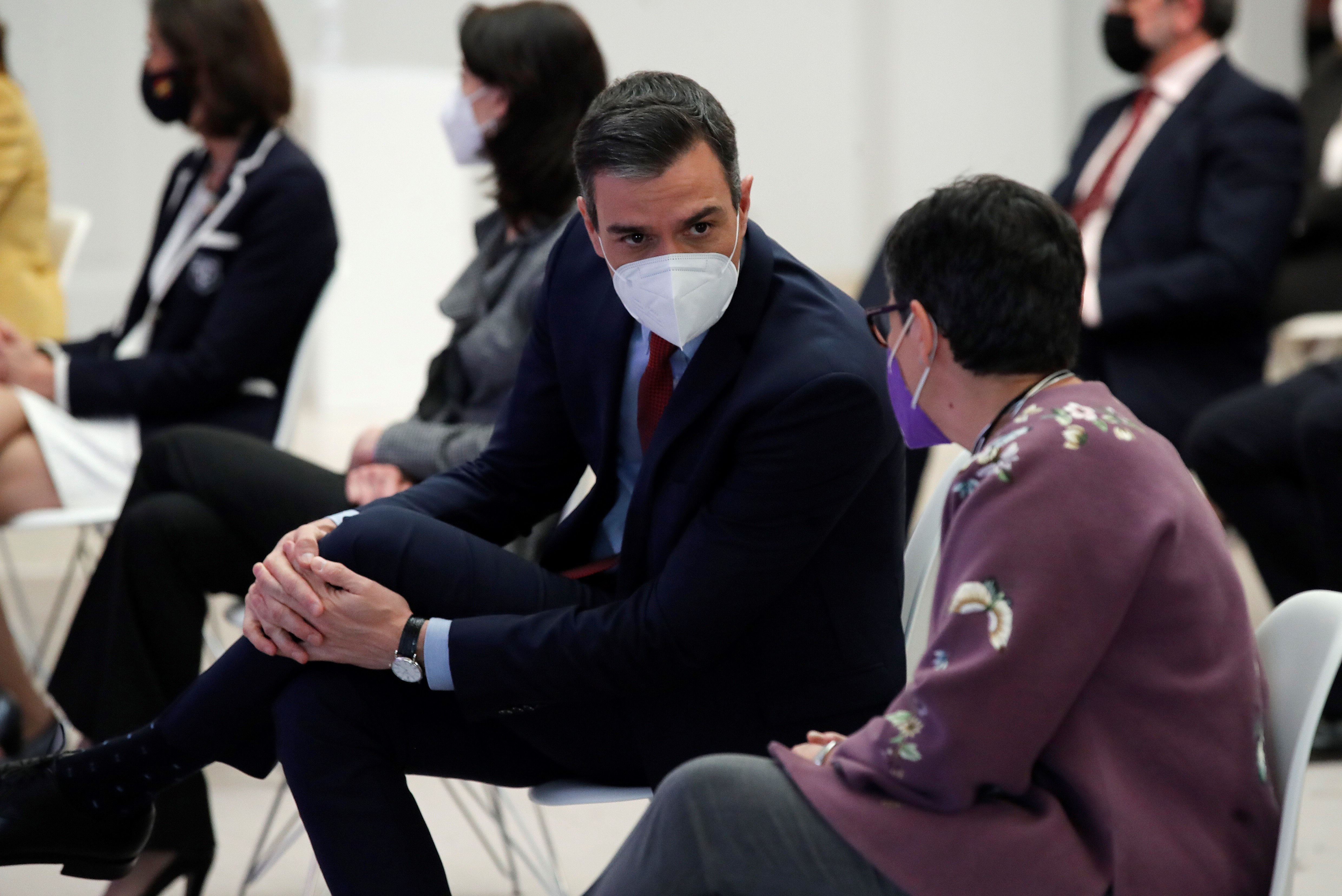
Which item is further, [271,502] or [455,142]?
[455,142]

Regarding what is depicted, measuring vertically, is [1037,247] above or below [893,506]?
above

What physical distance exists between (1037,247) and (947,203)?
0.09m

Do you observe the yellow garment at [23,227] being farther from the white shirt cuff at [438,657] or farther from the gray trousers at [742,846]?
the gray trousers at [742,846]

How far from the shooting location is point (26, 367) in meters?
2.71

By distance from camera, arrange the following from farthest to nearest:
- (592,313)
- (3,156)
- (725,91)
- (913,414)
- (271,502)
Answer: (725,91) → (3,156) → (271,502) → (592,313) → (913,414)

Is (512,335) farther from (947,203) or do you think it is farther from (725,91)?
(725,91)

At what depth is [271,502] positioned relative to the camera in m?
2.11

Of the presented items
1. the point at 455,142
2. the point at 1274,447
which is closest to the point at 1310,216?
the point at 1274,447

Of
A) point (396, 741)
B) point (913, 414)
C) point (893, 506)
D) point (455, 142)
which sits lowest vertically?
point (396, 741)

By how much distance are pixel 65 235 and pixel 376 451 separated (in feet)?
5.90

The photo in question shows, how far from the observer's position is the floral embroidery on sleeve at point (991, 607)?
1.05 metres

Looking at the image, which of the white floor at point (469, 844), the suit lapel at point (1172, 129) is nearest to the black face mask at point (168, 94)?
the white floor at point (469, 844)

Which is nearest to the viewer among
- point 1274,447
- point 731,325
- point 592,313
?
point 731,325

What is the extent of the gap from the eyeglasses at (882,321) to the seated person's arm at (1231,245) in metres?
1.88
